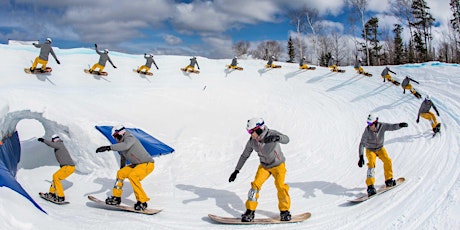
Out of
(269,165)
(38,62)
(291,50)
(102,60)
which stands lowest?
(269,165)

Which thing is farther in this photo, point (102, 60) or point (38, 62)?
point (102, 60)

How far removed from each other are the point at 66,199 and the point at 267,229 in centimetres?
484

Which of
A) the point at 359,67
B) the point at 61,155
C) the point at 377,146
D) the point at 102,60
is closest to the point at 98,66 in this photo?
the point at 102,60

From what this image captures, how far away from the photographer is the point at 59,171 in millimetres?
7020

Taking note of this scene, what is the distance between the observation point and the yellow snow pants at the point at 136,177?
5.82 m

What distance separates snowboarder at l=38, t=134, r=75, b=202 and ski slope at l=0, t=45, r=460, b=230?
0.34m

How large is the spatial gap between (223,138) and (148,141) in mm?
2870

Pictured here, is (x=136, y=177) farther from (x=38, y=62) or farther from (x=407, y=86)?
(x=407, y=86)

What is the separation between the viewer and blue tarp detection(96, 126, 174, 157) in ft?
31.3

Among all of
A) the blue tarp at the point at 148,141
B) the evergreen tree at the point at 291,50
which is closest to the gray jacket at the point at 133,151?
the blue tarp at the point at 148,141

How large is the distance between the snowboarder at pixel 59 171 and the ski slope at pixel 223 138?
34cm

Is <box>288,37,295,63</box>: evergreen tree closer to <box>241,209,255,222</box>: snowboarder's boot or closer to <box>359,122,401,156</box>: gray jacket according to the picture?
<box>359,122,401,156</box>: gray jacket

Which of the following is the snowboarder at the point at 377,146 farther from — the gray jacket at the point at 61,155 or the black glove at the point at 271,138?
the gray jacket at the point at 61,155

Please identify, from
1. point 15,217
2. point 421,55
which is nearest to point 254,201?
point 15,217
